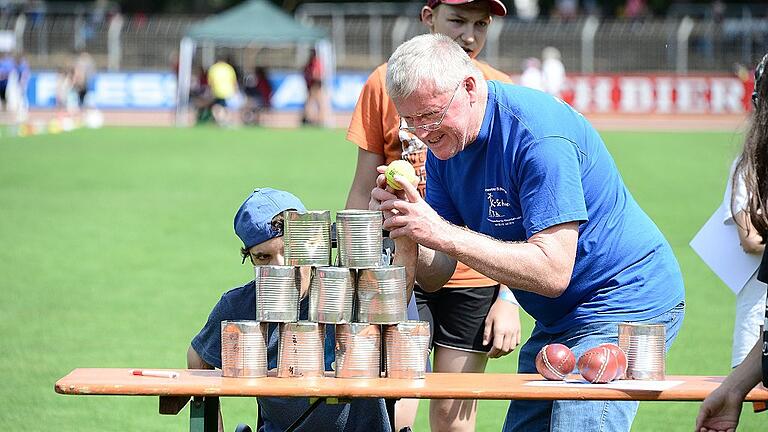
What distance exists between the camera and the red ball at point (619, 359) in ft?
13.1

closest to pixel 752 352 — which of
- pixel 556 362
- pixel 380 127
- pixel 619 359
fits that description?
pixel 619 359

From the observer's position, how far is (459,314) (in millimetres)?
5785

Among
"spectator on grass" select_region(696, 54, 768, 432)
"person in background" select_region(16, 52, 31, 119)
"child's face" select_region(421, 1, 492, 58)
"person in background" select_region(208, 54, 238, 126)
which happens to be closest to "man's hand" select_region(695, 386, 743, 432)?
"spectator on grass" select_region(696, 54, 768, 432)

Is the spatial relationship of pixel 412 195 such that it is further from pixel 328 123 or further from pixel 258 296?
pixel 328 123

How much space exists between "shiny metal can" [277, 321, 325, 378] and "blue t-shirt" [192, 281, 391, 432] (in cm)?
53

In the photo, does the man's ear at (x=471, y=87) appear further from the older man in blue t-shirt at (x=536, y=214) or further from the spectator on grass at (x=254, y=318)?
the spectator on grass at (x=254, y=318)

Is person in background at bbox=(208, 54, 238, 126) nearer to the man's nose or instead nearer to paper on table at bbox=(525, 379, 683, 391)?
the man's nose

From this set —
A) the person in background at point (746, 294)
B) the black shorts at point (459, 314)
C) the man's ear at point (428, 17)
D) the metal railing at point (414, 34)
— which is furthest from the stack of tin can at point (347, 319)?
the metal railing at point (414, 34)

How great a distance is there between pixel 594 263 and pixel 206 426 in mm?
1474

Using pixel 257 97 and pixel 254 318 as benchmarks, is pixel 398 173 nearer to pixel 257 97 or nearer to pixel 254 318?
pixel 254 318

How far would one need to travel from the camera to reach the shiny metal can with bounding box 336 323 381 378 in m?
4.02

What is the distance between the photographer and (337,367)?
4.04m

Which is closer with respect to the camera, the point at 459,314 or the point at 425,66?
the point at 425,66

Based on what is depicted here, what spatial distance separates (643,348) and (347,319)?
1.00 metres
